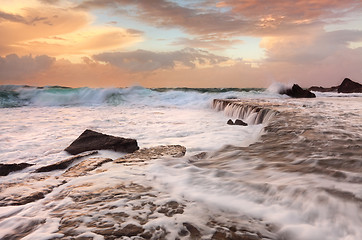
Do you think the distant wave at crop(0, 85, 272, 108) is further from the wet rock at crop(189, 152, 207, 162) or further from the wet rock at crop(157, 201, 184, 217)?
the wet rock at crop(157, 201, 184, 217)

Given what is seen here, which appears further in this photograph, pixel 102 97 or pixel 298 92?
pixel 102 97

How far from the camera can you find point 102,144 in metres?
5.47

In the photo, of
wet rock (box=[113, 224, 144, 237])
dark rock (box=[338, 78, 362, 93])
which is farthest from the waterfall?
dark rock (box=[338, 78, 362, 93])

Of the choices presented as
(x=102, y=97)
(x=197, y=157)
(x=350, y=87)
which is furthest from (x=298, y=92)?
(x=197, y=157)

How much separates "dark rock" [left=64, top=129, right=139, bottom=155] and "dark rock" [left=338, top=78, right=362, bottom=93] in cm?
3052

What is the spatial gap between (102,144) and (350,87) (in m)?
31.4

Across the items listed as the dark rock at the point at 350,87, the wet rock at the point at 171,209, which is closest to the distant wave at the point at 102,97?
the dark rock at the point at 350,87

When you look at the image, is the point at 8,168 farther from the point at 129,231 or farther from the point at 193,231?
the point at 193,231

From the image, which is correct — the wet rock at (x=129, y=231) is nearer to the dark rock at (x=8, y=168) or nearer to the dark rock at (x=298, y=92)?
the dark rock at (x=8, y=168)

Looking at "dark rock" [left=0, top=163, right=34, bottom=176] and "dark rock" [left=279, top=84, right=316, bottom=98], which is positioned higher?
"dark rock" [left=279, top=84, right=316, bottom=98]

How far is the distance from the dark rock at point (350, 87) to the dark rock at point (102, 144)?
1202 inches

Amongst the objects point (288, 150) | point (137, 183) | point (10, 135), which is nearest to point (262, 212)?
point (137, 183)

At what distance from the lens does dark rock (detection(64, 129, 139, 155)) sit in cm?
537

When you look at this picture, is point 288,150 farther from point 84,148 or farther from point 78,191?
point 84,148
